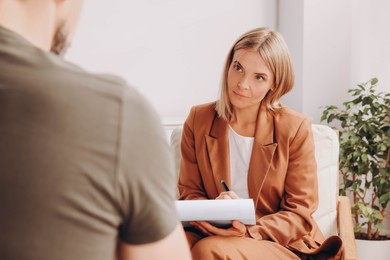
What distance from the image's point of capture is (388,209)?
3898mm

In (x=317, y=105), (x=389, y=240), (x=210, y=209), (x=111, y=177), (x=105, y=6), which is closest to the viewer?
(x=111, y=177)

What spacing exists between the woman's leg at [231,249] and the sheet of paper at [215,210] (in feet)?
0.72

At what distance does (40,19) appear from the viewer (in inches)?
26.6

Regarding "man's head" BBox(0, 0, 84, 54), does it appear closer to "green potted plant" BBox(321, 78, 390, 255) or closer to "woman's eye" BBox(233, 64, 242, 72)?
"woman's eye" BBox(233, 64, 242, 72)

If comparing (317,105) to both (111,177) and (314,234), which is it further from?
(111,177)

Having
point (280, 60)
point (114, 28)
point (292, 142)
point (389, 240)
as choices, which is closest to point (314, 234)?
point (292, 142)

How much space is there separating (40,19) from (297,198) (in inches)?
68.8

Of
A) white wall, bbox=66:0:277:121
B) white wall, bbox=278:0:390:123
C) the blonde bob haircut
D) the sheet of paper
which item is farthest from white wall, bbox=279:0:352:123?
the sheet of paper

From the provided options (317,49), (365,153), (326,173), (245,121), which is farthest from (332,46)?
(245,121)

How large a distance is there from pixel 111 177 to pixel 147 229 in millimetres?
79

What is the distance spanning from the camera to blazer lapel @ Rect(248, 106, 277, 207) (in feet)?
7.57

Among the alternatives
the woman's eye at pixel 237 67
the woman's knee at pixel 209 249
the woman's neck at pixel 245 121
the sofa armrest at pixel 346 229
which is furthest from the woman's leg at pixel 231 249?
the woman's eye at pixel 237 67

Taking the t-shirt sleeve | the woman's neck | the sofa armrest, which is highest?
the t-shirt sleeve

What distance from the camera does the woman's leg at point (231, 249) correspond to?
1965 mm
